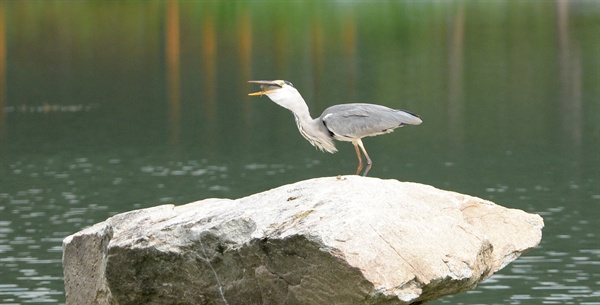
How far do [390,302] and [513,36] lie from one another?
63.5 meters

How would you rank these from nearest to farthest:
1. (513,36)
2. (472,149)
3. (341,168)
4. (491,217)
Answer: (491,217) < (341,168) < (472,149) < (513,36)

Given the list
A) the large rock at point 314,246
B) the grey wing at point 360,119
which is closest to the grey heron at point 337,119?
the grey wing at point 360,119

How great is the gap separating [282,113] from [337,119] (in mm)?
33222

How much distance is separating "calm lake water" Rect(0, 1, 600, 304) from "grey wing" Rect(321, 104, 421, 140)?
7.55 meters

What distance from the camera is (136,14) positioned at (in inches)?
3659

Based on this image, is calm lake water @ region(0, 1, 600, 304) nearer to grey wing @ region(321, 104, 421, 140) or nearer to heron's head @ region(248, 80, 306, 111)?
grey wing @ region(321, 104, 421, 140)

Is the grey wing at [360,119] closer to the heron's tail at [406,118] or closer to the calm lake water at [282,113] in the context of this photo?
the heron's tail at [406,118]

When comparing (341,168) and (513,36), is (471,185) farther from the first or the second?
(513,36)

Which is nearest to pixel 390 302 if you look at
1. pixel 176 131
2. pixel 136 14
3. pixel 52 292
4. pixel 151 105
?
pixel 52 292

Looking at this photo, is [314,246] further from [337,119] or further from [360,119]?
[360,119]

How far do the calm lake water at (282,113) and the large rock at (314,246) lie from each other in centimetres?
787

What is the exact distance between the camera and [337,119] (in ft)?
51.6

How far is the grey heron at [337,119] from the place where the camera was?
15523mm

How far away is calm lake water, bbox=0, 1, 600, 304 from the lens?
29719 mm
